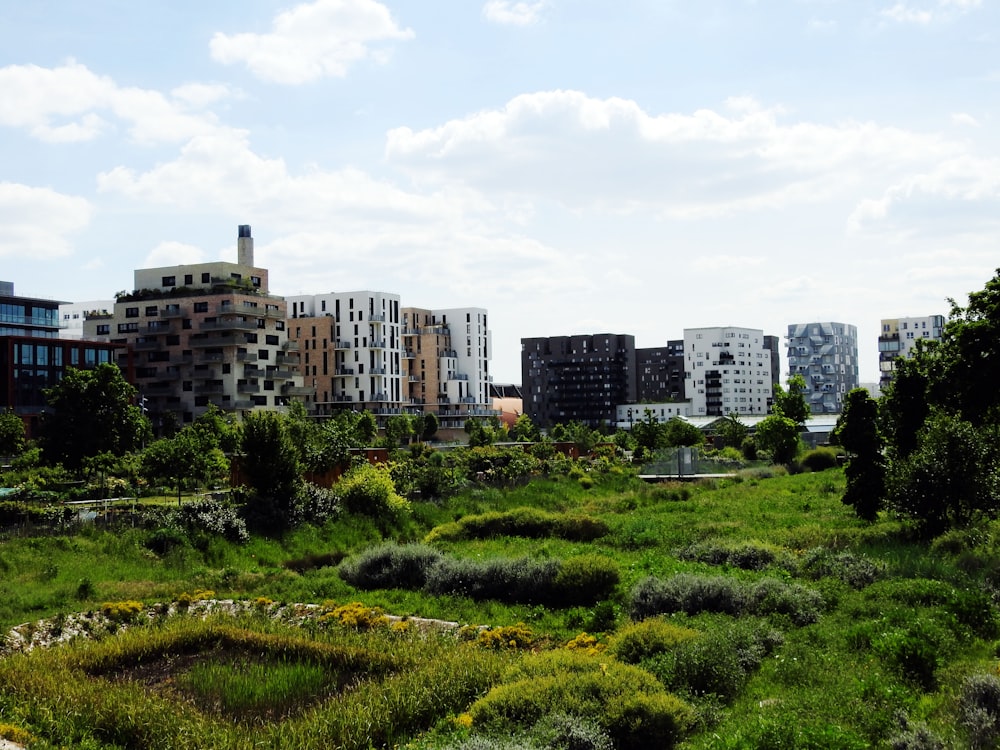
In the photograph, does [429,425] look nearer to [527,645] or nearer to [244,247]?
[244,247]

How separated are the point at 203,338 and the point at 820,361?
120 metres

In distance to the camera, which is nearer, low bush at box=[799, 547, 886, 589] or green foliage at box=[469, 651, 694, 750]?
green foliage at box=[469, 651, 694, 750]

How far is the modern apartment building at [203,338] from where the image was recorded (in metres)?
85.2

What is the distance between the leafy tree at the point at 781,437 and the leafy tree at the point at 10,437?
4678 centimetres

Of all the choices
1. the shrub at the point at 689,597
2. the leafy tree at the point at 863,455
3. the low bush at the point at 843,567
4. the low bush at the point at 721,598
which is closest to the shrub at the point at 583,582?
the low bush at the point at 721,598

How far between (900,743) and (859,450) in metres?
18.7

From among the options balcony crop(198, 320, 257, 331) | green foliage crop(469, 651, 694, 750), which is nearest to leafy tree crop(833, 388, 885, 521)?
green foliage crop(469, 651, 694, 750)

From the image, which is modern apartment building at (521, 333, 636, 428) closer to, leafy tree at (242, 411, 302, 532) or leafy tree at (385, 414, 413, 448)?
leafy tree at (385, 414, 413, 448)

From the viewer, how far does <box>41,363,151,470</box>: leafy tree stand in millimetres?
41469

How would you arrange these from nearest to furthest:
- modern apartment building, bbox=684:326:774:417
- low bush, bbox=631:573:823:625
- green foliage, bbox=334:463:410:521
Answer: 1. low bush, bbox=631:573:823:625
2. green foliage, bbox=334:463:410:521
3. modern apartment building, bbox=684:326:774:417

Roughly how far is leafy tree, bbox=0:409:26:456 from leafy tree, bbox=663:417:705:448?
4416 cm

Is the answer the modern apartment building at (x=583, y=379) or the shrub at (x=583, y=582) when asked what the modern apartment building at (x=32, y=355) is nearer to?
the shrub at (x=583, y=582)

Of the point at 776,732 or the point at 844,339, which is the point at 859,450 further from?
the point at 844,339

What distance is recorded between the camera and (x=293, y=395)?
93.3m
